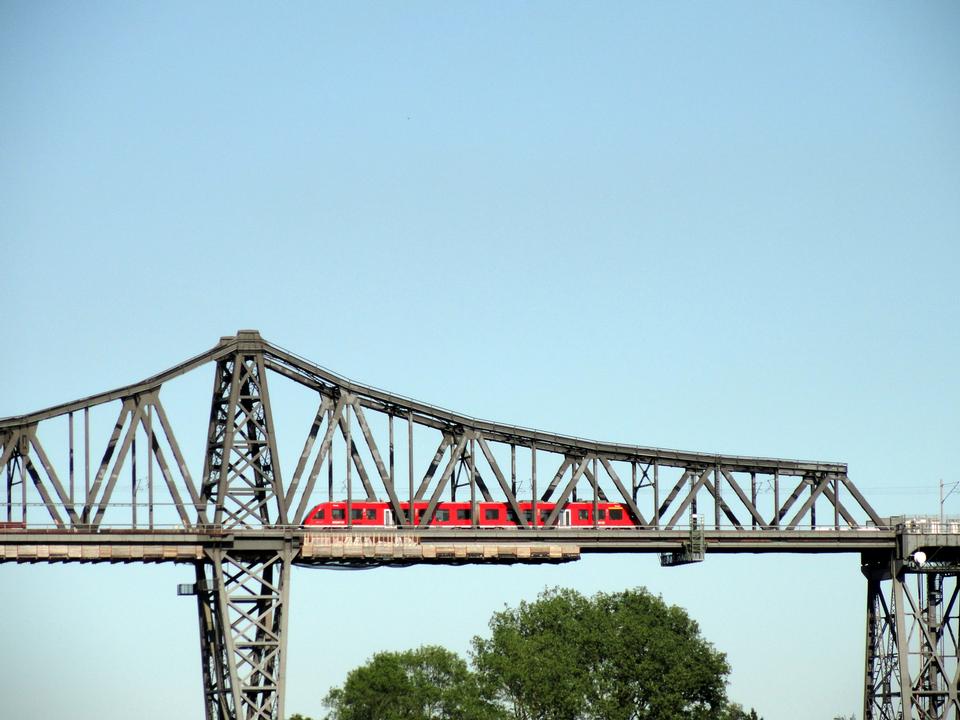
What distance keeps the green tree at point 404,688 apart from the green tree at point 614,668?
14.2 feet

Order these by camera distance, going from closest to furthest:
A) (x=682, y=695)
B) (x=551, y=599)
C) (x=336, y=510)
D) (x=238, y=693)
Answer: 1. (x=238, y=693)
2. (x=336, y=510)
3. (x=682, y=695)
4. (x=551, y=599)

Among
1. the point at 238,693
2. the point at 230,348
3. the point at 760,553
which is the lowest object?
the point at 238,693

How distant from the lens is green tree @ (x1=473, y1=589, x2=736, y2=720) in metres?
156

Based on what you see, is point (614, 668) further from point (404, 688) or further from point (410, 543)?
point (410, 543)

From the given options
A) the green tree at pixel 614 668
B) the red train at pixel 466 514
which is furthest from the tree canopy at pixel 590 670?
the red train at pixel 466 514

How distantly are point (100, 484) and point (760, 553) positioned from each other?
127 ft

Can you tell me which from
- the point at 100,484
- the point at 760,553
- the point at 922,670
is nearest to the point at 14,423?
the point at 100,484

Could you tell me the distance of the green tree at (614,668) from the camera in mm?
156000

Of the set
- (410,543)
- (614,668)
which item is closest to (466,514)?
(410,543)

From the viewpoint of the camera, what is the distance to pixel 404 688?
169500mm

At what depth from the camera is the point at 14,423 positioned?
11488cm

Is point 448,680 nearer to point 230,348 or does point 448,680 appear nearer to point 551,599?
point 551,599

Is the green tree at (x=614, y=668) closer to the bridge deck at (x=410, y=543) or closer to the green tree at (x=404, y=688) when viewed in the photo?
the green tree at (x=404, y=688)

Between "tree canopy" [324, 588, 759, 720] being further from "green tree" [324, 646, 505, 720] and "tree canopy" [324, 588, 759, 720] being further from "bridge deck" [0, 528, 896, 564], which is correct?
"bridge deck" [0, 528, 896, 564]
